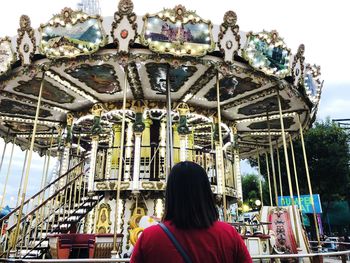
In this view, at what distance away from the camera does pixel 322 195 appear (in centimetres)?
2348

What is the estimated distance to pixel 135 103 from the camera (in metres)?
10.9

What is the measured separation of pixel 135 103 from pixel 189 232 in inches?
387

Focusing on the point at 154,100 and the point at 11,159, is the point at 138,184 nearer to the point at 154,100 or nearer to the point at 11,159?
the point at 154,100

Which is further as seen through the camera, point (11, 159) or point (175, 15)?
point (11, 159)

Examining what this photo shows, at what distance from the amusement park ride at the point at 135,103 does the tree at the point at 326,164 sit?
36.8ft

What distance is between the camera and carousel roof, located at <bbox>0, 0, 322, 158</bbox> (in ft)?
24.7

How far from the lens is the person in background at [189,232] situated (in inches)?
49.1

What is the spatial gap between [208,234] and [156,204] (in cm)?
874

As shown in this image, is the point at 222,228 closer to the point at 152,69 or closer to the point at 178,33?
the point at 178,33

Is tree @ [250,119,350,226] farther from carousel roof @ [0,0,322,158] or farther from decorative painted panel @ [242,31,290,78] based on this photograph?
decorative painted panel @ [242,31,290,78]

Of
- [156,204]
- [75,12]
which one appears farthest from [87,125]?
[75,12]

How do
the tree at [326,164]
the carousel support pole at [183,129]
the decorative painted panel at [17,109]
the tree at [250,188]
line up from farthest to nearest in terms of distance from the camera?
the tree at [250,188]
the tree at [326,164]
the decorative painted panel at [17,109]
the carousel support pole at [183,129]

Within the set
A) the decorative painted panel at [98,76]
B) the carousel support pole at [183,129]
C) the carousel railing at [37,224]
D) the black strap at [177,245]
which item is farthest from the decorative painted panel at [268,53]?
the black strap at [177,245]

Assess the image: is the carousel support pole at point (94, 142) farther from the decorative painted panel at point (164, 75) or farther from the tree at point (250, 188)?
the tree at point (250, 188)
